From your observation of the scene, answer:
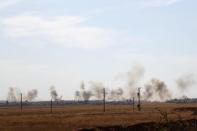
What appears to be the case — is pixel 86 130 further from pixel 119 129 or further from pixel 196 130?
pixel 196 130

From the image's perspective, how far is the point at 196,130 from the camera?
27.5 metres

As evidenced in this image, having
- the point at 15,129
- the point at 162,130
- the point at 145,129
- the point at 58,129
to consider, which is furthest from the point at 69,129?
the point at 162,130

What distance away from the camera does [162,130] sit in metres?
24.1

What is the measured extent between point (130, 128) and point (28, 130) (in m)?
10.9

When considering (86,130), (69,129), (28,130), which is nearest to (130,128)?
(86,130)

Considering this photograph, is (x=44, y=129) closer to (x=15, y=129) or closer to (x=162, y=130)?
(x=15, y=129)

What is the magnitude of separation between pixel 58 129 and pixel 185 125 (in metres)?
17.9

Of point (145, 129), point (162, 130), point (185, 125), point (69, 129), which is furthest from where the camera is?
point (69, 129)

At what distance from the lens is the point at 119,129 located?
36562 mm

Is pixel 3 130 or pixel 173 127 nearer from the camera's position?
pixel 173 127

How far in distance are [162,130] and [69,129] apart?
19307mm

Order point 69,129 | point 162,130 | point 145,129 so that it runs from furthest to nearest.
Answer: point 69,129
point 145,129
point 162,130

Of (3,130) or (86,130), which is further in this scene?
(3,130)

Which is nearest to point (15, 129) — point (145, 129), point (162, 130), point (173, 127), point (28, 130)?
point (28, 130)
